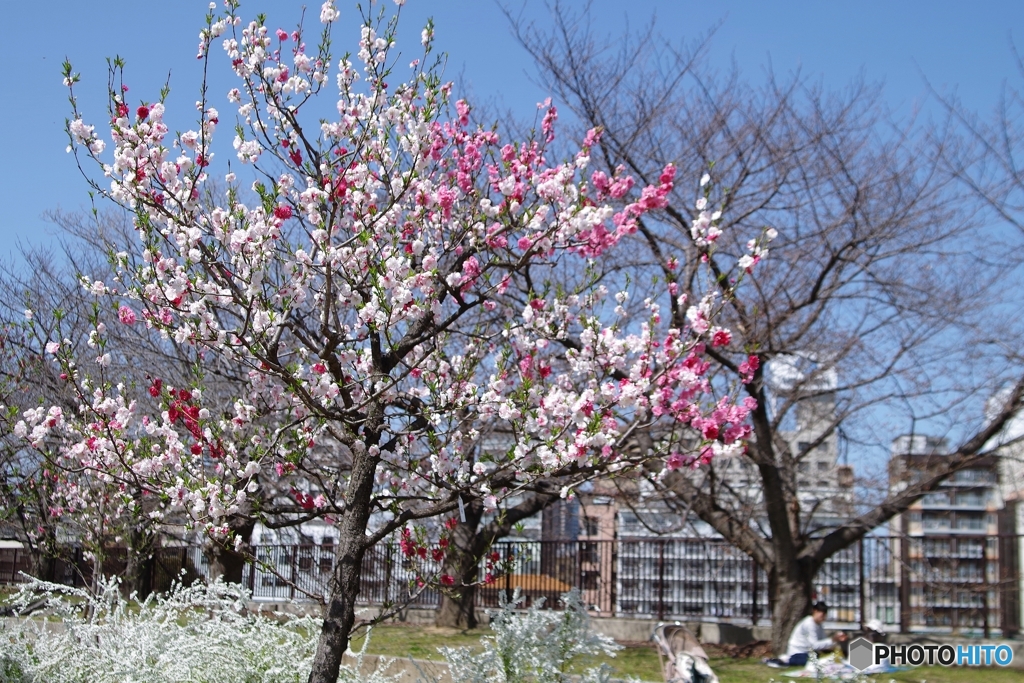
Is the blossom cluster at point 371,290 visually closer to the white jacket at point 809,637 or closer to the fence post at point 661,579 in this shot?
the white jacket at point 809,637

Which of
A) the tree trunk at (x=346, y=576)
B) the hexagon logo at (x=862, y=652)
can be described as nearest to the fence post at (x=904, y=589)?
the hexagon logo at (x=862, y=652)

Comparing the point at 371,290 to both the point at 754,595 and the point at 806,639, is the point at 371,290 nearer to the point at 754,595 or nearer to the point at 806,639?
the point at 806,639

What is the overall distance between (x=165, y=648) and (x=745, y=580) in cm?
903

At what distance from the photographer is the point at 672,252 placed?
10500 mm

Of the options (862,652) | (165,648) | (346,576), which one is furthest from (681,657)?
(165,648)

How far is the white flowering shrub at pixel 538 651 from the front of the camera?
16.6 ft

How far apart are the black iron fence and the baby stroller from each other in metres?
1.58

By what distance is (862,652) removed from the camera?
32.0 ft

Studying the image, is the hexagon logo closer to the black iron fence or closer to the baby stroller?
the black iron fence

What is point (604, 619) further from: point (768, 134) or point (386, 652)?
point (768, 134)

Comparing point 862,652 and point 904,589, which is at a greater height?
point 904,589

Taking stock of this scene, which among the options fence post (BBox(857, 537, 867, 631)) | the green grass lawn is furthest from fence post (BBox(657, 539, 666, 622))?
fence post (BBox(857, 537, 867, 631))

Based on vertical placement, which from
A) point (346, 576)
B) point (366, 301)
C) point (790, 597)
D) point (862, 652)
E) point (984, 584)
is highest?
point (366, 301)

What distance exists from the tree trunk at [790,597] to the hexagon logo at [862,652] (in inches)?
30.6
